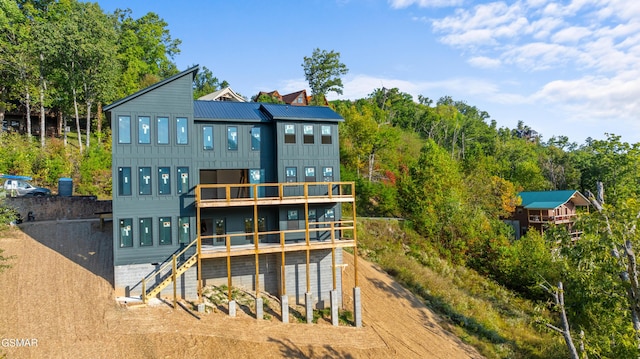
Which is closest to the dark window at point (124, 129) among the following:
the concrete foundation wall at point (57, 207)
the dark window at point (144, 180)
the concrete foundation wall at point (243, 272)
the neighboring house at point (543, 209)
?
the dark window at point (144, 180)

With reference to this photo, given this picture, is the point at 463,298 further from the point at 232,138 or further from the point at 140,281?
the point at 140,281

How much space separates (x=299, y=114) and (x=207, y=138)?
5.22 metres

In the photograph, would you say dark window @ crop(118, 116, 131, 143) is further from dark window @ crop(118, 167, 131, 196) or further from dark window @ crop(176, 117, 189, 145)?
dark window @ crop(176, 117, 189, 145)

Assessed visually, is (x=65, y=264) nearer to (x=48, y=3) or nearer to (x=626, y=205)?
(x=626, y=205)

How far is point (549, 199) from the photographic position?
45969 millimetres

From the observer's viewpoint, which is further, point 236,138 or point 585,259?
point 236,138

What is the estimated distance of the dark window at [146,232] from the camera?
63.2 ft

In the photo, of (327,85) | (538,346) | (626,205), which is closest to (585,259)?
(626,205)

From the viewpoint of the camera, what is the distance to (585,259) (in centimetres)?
1171

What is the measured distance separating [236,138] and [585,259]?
16466mm

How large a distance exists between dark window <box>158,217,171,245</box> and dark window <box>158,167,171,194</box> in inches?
55.1

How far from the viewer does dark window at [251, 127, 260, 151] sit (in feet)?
71.3

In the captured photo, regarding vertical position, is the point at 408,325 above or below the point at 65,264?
below

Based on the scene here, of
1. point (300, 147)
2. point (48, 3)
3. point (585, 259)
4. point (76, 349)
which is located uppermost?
point (48, 3)
